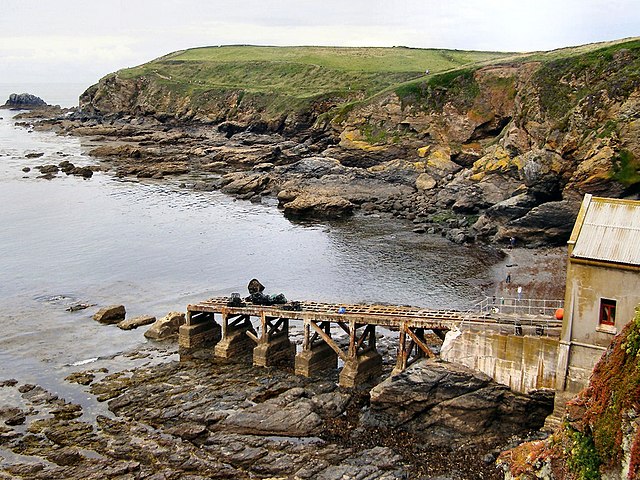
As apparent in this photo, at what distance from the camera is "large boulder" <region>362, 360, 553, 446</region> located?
109 feet

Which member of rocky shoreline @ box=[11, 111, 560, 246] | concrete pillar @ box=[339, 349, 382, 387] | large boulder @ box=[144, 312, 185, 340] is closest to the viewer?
concrete pillar @ box=[339, 349, 382, 387]

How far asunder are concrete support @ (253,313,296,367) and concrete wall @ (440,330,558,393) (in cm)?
1259

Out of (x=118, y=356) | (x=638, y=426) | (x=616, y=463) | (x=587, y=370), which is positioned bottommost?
(x=118, y=356)

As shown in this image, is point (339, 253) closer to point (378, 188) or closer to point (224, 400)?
point (378, 188)

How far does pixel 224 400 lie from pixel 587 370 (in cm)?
1780

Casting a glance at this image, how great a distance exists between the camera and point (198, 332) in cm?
4831

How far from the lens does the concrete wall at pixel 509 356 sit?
3278cm

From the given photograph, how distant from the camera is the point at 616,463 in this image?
19.3 meters

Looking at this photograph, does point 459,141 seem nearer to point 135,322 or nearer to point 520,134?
point 520,134

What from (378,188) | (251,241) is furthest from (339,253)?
(378,188)

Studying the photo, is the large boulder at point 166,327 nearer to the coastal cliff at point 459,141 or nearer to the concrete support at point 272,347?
the concrete support at point 272,347

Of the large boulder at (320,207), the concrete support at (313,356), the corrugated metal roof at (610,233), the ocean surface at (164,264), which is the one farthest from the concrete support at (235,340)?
the large boulder at (320,207)

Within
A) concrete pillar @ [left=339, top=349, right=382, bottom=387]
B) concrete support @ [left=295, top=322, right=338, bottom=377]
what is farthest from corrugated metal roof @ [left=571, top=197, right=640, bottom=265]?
concrete support @ [left=295, top=322, right=338, bottom=377]

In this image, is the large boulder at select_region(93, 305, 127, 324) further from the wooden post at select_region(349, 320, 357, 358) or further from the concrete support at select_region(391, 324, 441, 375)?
the concrete support at select_region(391, 324, 441, 375)
